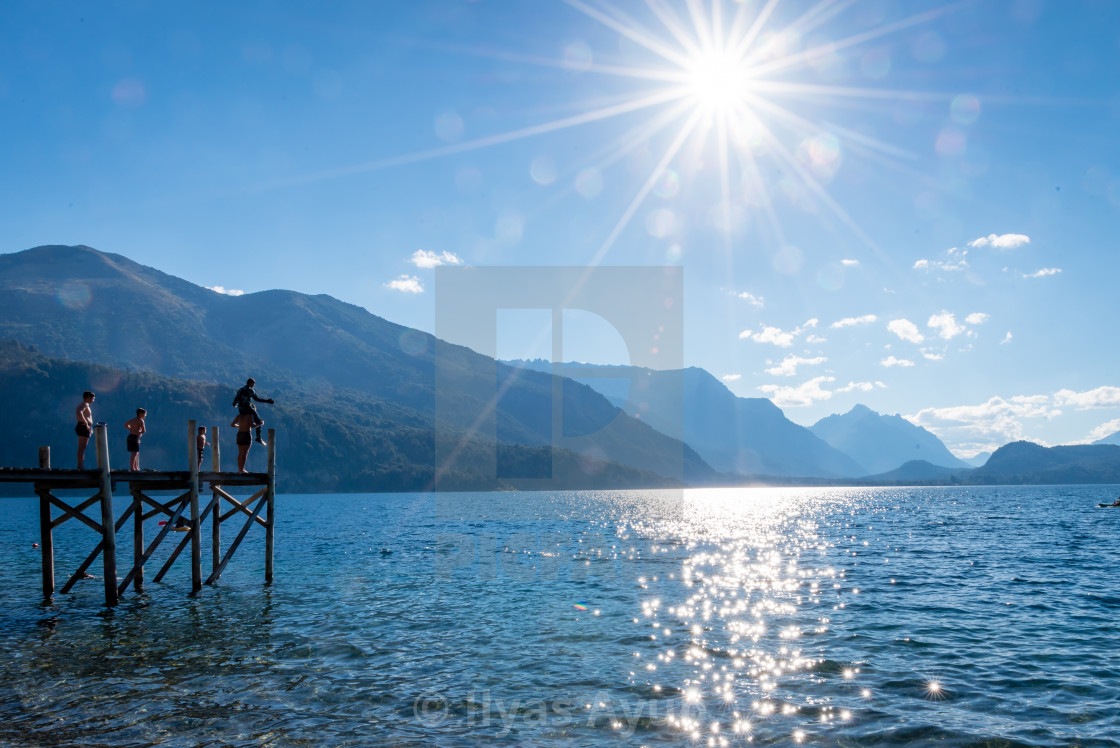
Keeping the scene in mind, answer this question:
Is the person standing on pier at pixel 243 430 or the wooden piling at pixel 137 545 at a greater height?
the person standing on pier at pixel 243 430

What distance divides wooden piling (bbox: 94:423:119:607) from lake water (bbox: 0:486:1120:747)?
1.07m

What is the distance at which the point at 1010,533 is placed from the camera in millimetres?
61062

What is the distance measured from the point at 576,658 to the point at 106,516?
1851cm

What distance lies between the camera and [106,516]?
23844mm

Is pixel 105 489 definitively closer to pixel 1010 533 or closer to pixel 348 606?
pixel 348 606

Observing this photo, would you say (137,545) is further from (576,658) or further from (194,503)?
(576,658)

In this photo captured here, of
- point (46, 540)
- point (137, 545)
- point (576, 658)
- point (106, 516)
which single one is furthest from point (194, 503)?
point (576, 658)

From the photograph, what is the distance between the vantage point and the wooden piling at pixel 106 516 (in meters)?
23.2

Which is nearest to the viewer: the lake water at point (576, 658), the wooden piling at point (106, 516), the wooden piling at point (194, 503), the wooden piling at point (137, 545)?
the lake water at point (576, 658)

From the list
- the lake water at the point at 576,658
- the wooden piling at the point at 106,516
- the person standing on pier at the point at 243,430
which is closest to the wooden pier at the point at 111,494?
the wooden piling at the point at 106,516

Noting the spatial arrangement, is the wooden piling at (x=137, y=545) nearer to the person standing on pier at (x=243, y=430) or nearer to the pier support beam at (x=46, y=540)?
the pier support beam at (x=46, y=540)

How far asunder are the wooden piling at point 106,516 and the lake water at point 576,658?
42.0 inches

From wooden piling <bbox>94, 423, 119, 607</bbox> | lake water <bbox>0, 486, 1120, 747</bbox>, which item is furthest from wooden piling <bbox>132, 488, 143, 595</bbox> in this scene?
wooden piling <bbox>94, 423, 119, 607</bbox>

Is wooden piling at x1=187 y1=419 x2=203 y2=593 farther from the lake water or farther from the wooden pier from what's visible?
the lake water
